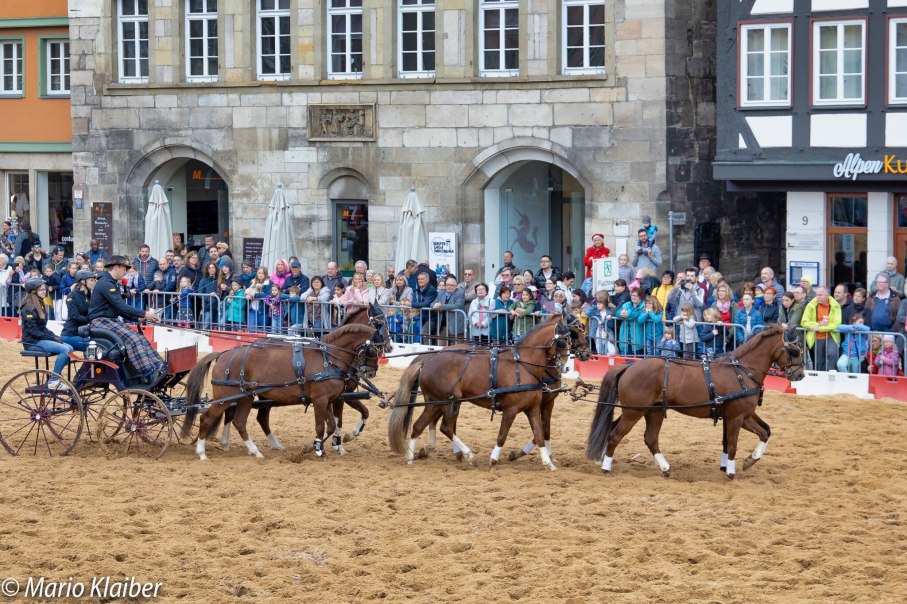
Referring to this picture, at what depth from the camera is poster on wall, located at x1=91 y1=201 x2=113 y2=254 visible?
100 feet

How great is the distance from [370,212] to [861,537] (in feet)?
52.1

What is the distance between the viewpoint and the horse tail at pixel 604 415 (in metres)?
15.9

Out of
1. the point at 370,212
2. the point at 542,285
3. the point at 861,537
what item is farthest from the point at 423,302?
the point at 861,537

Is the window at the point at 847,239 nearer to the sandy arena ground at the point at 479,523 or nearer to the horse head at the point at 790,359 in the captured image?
the sandy arena ground at the point at 479,523

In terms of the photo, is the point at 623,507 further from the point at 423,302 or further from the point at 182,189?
the point at 182,189

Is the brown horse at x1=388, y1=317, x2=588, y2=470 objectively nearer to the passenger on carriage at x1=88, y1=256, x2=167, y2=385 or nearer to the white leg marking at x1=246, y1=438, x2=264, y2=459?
the white leg marking at x1=246, y1=438, x2=264, y2=459

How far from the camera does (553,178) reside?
28484 millimetres

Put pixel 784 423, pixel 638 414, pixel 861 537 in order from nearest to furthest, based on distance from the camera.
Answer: pixel 861 537
pixel 638 414
pixel 784 423

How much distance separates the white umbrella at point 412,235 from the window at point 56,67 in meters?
10.9

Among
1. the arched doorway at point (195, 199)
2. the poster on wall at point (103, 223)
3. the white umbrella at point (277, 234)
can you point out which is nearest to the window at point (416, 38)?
the white umbrella at point (277, 234)

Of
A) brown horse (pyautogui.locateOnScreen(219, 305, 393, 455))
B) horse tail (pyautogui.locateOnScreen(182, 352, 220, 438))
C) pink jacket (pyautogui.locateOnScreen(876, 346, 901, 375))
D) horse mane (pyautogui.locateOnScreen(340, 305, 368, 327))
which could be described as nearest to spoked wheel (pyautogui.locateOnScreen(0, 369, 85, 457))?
horse tail (pyautogui.locateOnScreen(182, 352, 220, 438))

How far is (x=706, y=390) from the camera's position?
15734mm

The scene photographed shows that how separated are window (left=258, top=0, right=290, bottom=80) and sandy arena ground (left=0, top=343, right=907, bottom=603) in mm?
12496

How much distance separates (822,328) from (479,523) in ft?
24.0
